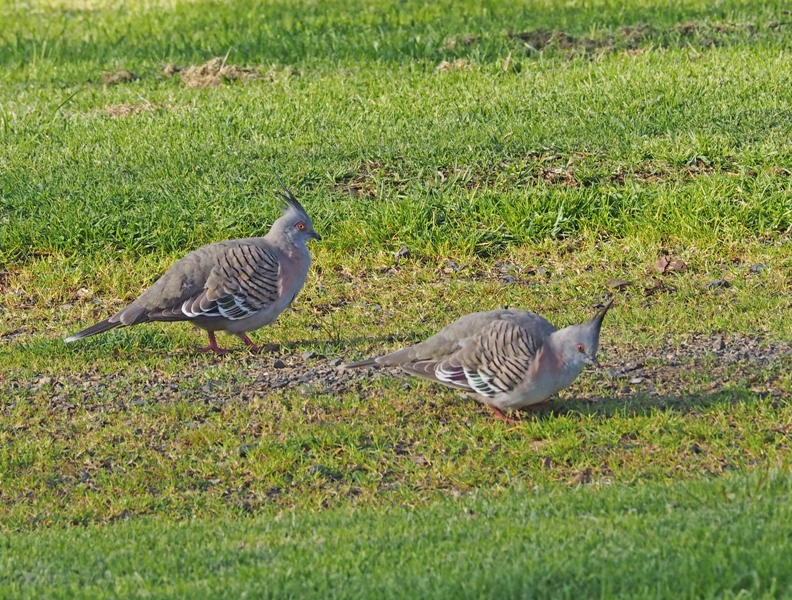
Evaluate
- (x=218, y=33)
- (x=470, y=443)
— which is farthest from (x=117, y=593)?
(x=218, y=33)

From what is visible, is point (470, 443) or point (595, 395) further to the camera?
point (595, 395)

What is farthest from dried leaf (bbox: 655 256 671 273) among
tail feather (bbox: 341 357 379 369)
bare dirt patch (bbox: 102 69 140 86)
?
bare dirt patch (bbox: 102 69 140 86)

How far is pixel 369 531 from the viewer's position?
16.6 ft

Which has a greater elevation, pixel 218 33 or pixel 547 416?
pixel 218 33

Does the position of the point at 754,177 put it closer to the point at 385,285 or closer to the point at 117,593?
the point at 385,285

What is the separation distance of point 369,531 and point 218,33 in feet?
34.5

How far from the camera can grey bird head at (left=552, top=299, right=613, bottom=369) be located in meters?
6.07

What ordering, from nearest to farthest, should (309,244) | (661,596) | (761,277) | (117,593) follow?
(661,596) < (117,593) < (761,277) < (309,244)

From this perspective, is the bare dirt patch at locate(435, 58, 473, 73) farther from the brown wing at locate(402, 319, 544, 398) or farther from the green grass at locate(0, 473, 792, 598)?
the green grass at locate(0, 473, 792, 598)

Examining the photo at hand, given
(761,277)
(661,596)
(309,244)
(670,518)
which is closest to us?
(661,596)

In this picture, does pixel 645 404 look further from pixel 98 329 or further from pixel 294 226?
pixel 98 329

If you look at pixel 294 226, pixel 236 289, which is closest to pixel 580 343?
pixel 236 289

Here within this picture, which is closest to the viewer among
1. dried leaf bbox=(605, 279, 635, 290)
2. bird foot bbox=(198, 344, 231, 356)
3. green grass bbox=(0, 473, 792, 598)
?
green grass bbox=(0, 473, 792, 598)

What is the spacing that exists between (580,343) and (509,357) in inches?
14.8
